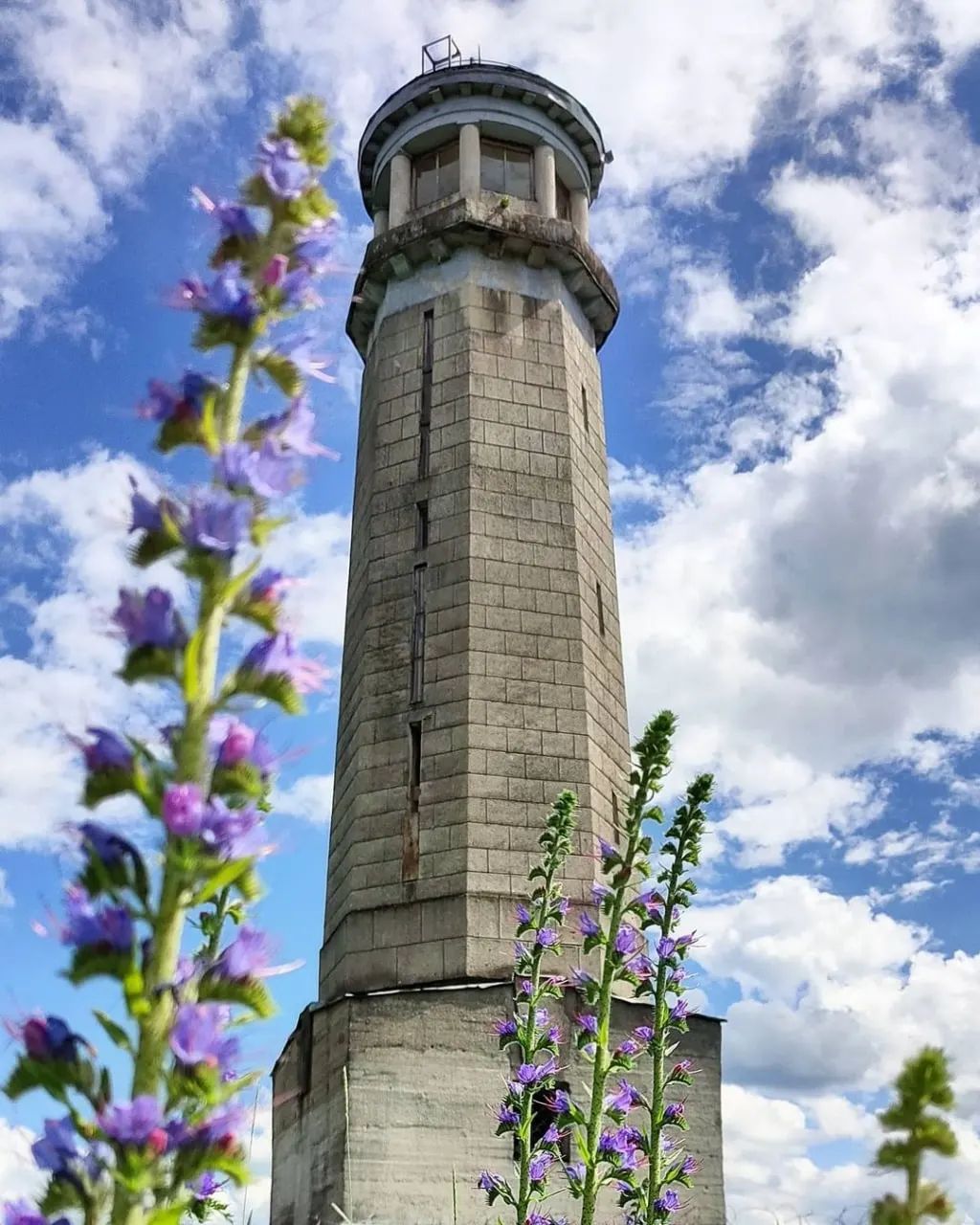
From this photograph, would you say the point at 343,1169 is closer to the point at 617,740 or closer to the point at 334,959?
the point at 334,959

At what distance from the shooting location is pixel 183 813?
335 cm

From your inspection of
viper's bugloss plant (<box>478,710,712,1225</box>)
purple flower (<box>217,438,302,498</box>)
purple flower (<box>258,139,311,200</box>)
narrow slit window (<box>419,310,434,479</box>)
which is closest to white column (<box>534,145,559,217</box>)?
narrow slit window (<box>419,310,434,479</box>)

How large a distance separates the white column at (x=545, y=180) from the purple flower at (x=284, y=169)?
2334cm

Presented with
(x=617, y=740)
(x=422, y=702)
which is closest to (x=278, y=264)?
(x=422, y=702)

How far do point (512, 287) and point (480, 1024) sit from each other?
14.8 meters

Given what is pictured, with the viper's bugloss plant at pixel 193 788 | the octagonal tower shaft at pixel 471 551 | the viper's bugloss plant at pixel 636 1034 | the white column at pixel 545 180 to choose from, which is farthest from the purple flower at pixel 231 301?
the white column at pixel 545 180

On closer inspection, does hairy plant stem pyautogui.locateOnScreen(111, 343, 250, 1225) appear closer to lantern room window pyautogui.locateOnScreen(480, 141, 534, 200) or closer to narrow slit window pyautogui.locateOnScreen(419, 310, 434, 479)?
narrow slit window pyautogui.locateOnScreen(419, 310, 434, 479)

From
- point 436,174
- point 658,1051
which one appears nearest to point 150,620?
point 658,1051

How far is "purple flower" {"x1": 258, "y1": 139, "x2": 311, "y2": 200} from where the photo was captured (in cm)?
438

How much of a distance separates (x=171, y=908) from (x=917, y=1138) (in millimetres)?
1984

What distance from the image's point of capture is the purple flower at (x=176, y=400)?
13.2 feet

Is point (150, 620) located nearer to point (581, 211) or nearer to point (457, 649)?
point (457, 649)

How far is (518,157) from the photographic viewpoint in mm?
28172

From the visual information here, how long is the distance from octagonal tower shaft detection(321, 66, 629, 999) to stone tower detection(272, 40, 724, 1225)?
0.05m
